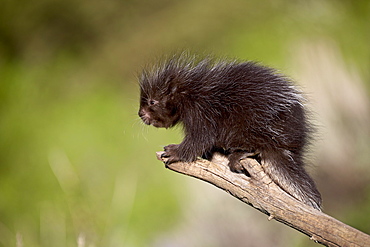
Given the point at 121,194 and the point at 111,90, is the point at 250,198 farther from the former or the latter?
the point at 111,90

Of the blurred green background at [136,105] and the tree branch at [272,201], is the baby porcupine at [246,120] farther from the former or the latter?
the blurred green background at [136,105]

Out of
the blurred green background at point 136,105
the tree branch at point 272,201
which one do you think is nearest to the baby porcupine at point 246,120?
the tree branch at point 272,201

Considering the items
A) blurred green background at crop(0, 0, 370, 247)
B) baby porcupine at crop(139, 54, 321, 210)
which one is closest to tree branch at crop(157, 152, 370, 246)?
baby porcupine at crop(139, 54, 321, 210)

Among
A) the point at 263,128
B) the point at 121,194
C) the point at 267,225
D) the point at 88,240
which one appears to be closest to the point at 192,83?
the point at 263,128

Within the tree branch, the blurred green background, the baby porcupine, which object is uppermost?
the blurred green background

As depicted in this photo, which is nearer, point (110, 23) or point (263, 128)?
point (263, 128)

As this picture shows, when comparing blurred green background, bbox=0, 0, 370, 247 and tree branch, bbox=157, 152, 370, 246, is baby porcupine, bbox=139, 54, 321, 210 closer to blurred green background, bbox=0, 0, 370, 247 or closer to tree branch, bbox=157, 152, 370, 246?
tree branch, bbox=157, 152, 370, 246
